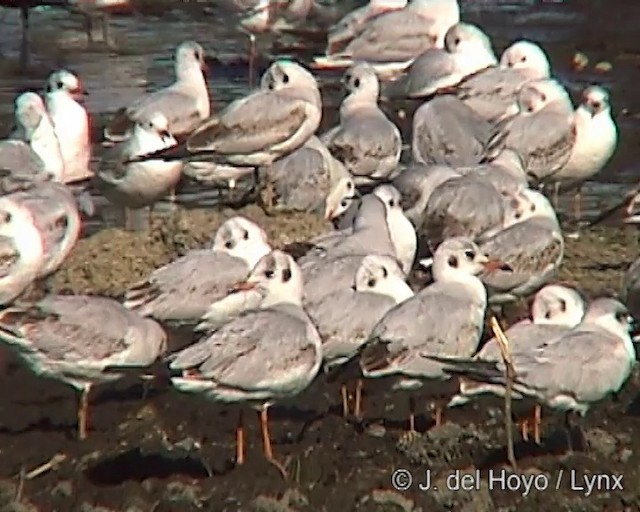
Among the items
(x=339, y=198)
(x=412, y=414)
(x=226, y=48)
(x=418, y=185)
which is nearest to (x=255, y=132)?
(x=339, y=198)

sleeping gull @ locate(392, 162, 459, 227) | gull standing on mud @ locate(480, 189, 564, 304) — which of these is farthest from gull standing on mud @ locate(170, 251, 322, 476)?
sleeping gull @ locate(392, 162, 459, 227)

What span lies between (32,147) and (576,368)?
4.62 metres

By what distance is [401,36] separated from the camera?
16031 mm

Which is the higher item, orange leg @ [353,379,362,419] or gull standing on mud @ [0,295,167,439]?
gull standing on mud @ [0,295,167,439]

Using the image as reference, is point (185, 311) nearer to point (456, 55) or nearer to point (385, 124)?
point (385, 124)

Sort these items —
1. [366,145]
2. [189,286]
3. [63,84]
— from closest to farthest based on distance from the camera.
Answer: [189,286], [366,145], [63,84]

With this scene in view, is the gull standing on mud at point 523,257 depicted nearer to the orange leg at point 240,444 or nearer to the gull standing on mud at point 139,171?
the orange leg at point 240,444

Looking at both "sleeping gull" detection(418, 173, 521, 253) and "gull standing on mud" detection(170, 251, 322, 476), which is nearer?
"gull standing on mud" detection(170, 251, 322, 476)

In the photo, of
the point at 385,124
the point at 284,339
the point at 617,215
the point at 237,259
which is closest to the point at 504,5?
the point at 385,124

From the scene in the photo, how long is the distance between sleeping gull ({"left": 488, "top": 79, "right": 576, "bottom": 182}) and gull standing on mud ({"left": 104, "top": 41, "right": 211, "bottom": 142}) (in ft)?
6.92

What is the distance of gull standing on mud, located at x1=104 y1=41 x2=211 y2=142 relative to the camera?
1308cm

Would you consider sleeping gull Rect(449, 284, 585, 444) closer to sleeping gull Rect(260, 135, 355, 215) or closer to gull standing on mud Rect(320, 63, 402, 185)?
sleeping gull Rect(260, 135, 355, 215)

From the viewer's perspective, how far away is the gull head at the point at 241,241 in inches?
401

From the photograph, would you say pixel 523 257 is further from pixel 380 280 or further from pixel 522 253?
pixel 380 280
